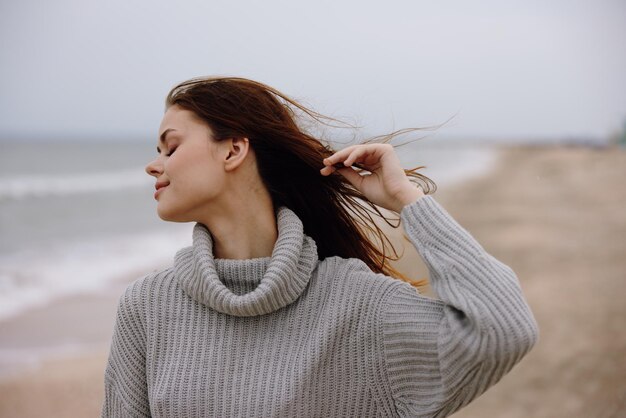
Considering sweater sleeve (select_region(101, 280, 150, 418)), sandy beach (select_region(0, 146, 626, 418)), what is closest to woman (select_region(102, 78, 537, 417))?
sweater sleeve (select_region(101, 280, 150, 418))

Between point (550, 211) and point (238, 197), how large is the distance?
12.8m

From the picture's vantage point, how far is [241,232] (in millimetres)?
1806

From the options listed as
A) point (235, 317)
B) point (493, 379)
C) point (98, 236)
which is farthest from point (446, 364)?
point (98, 236)

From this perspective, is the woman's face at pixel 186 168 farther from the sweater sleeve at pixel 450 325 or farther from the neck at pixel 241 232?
the sweater sleeve at pixel 450 325

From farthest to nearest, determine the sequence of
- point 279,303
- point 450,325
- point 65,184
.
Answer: point 65,184 < point 279,303 < point 450,325

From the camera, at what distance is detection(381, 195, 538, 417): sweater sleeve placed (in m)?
1.48

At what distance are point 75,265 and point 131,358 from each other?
794 cm

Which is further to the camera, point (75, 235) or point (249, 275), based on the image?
point (75, 235)

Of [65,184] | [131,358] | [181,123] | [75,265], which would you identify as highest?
[181,123]

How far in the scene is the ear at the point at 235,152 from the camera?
177 cm

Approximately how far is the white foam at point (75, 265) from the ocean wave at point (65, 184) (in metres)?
10.00

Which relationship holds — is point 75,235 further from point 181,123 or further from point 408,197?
point 408,197

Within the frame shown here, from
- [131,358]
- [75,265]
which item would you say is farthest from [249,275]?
[75,265]

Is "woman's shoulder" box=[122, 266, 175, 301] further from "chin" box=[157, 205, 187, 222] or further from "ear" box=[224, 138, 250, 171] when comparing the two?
"ear" box=[224, 138, 250, 171]
